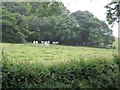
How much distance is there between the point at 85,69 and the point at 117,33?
1063 mm

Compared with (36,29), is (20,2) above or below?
above

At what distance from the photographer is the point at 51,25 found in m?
4.05

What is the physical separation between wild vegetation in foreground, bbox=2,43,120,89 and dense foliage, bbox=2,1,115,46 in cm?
16

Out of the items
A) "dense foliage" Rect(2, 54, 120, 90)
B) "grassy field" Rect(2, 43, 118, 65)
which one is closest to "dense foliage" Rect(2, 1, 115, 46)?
"grassy field" Rect(2, 43, 118, 65)

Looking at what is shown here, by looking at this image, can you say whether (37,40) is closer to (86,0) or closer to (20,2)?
(20,2)

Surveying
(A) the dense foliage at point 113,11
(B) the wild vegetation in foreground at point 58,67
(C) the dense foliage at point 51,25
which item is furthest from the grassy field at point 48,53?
(A) the dense foliage at point 113,11

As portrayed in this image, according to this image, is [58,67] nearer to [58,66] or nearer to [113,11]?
[58,66]

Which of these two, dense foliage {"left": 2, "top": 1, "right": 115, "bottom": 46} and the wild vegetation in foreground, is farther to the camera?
dense foliage {"left": 2, "top": 1, "right": 115, "bottom": 46}

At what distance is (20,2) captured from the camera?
3578 mm

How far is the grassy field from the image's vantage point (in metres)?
3.49

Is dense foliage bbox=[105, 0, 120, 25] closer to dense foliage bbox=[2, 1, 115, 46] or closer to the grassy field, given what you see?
dense foliage bbox=[2, 1, 115, 46]

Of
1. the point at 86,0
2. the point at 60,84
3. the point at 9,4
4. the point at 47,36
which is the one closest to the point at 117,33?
the point at 86,0

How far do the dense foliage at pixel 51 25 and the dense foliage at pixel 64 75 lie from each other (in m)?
0.48

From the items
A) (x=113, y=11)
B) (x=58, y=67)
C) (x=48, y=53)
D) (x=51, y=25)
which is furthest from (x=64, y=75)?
(x=113, y=11)
